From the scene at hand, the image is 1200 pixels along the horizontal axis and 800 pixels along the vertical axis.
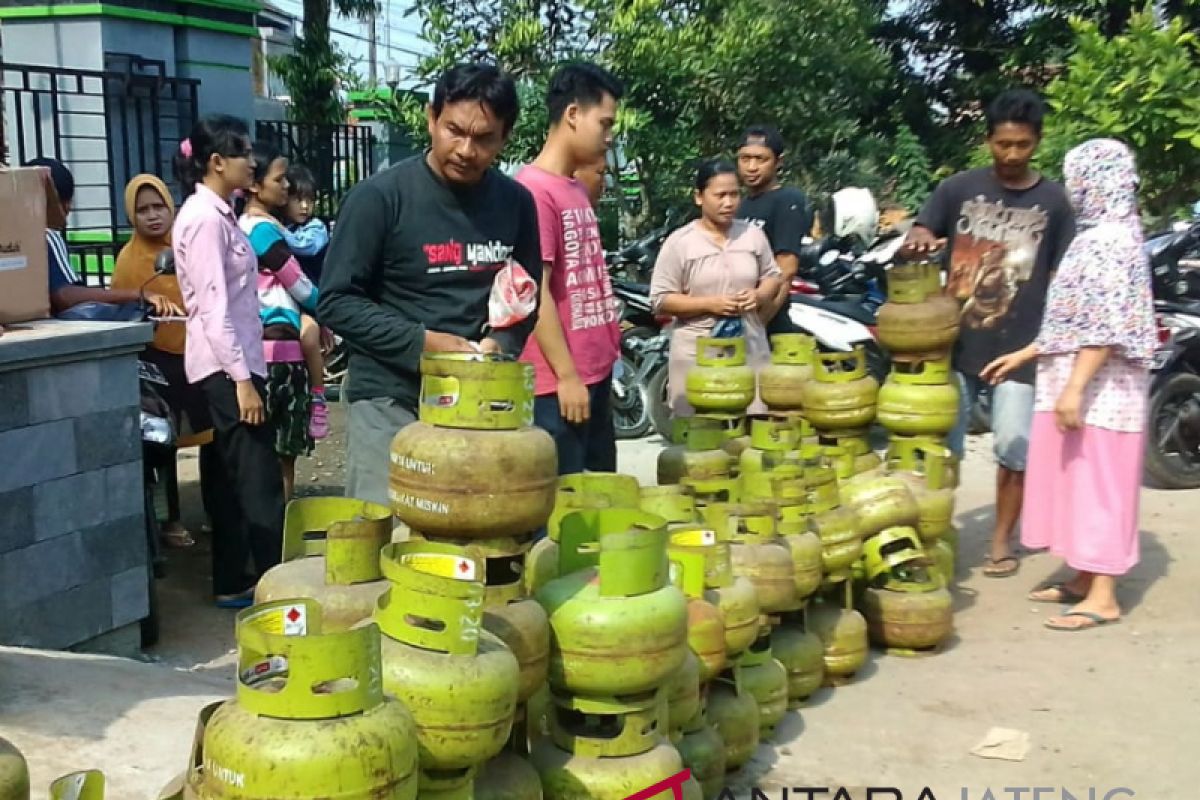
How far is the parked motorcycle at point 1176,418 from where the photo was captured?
716 cm

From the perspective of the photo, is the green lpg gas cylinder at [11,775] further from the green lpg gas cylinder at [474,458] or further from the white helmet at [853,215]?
the white helmet at [853,215]

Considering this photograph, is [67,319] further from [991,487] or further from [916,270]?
[991,487]

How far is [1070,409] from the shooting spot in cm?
494

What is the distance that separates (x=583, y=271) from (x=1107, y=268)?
2.15 meters

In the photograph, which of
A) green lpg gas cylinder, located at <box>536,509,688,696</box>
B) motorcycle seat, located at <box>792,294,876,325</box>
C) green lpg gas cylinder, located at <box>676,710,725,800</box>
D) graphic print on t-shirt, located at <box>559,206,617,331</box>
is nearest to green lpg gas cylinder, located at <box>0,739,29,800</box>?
green lpg gas cylinder, located at <box>536,509,688,696</box>

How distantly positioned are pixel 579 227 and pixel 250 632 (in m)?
2.47

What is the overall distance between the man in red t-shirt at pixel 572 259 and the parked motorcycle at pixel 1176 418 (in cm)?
420

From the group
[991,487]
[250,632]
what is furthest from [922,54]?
[250,632]

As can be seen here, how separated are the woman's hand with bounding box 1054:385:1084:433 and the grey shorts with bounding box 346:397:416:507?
2.83 meters

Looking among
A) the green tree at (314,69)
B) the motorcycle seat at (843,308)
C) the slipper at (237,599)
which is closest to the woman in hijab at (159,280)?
the slipper at (237,599)

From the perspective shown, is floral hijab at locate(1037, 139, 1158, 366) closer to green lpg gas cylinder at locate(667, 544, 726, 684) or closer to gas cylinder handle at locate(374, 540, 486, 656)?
green lpg gas cylinder at locate(667, 544, 726, 684)

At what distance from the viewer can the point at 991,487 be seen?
741 cm

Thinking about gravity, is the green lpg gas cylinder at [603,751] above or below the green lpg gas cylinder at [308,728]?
below

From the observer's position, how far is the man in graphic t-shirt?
17.7 feet
